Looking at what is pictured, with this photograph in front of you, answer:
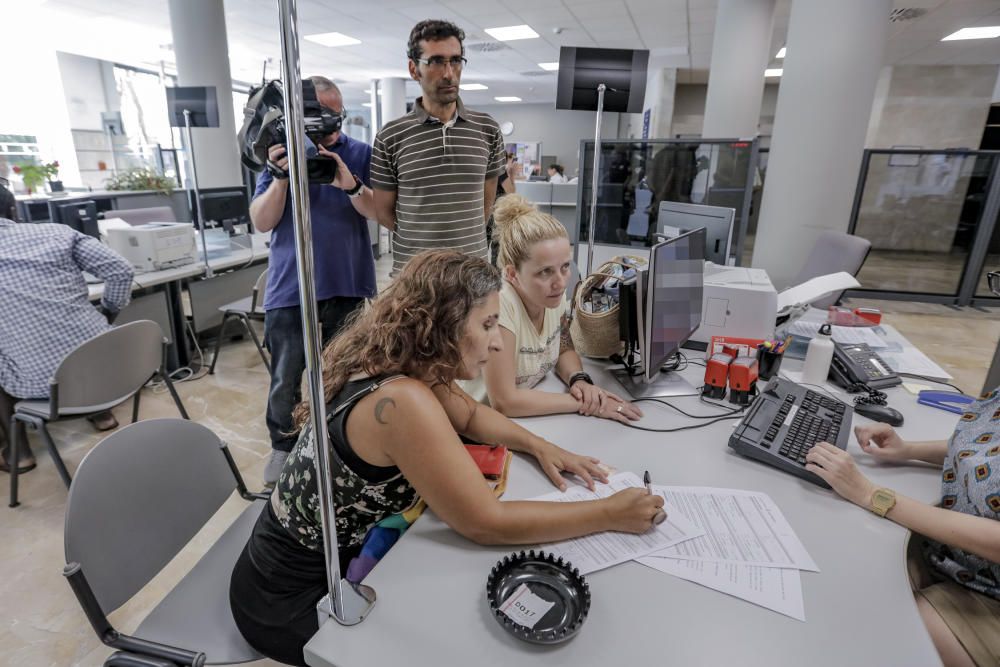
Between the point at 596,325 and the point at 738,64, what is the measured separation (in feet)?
16.5

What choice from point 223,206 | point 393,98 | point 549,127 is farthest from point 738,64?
point 549,127

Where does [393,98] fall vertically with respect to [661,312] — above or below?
above

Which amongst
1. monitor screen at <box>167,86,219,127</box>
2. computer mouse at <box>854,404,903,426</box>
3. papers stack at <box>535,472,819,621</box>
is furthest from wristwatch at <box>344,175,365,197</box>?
monitor screen at <box>167,86,219,127</box>

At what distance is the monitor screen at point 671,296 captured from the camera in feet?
4.47

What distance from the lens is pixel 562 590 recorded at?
81 centimetres

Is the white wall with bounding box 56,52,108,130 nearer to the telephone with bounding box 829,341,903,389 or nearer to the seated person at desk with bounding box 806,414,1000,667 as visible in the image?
the telephone with bounding box 829,341,903,389

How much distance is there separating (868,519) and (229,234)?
4.28 meters

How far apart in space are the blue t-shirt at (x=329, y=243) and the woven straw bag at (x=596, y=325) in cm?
88

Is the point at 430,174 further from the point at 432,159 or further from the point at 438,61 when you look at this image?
the point at 438,61

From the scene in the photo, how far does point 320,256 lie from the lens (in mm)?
2014

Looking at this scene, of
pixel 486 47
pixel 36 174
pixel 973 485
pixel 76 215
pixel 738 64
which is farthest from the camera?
pixel 486 47

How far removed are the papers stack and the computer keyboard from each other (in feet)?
0.44

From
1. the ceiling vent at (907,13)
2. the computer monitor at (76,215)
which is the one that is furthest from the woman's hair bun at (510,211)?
the ceiling vent at (907,13)

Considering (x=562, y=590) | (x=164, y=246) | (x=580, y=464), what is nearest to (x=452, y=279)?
(x=580, y=464)
